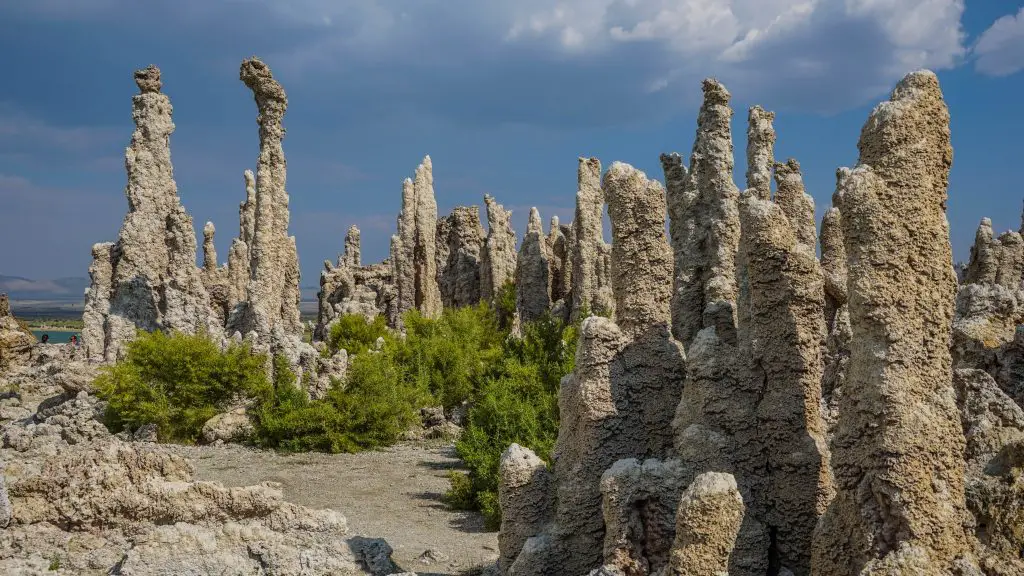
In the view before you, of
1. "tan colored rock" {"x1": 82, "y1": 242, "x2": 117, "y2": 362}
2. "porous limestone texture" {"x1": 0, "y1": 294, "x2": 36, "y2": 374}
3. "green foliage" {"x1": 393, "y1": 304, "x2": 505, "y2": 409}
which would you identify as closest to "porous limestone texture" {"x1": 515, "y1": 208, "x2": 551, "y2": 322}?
"green foliage" {"x1": 393, "y1": 304, "x2": 505, "y2": 409}

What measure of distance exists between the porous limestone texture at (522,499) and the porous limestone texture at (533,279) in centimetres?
1737

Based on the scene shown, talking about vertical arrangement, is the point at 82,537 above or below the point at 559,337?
below

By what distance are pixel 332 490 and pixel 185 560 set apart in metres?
4.92

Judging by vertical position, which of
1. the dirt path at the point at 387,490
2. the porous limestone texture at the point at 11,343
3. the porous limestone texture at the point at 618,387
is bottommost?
the dirt path at the point at 387,490

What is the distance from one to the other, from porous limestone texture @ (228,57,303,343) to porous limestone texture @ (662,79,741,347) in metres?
10.2

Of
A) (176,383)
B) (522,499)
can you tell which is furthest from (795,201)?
(176,383)

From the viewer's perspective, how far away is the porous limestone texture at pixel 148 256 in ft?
66.8

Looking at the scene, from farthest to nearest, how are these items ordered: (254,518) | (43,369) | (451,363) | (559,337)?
(43,369) → (451,363) → (559,337) → (254,518)

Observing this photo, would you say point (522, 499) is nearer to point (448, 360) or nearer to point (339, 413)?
point (339, 413)

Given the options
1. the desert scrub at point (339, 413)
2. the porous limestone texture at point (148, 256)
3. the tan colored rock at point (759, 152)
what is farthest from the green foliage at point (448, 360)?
the tan colored rock at point (759, 152)

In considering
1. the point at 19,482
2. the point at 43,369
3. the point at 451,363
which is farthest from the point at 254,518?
the point at 43,369

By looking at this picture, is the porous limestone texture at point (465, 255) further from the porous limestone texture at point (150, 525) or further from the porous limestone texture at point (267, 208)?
the porous limestone texture at point (150, 525)

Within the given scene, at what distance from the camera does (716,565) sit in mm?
4645

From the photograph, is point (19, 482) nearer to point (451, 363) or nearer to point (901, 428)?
point (901, 428)
